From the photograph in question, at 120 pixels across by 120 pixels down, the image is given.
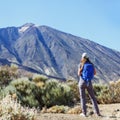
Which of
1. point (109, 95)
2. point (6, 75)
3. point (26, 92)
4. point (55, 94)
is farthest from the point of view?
point (6, 75)

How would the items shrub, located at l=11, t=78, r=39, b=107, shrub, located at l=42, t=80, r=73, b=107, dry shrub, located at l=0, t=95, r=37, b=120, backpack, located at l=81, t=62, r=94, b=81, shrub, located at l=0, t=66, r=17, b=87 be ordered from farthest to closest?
shrub, located at l=0, t=66, r=17, b=87 → shrub, located at l=42, t=80, r=73, b=107 → shrub, located at l=11, t=78, r=39, b=107 → backpack, located at l=81, t=62, r=94, b=81 → dry shrub, located at l=0, t=95, r=37, b=120

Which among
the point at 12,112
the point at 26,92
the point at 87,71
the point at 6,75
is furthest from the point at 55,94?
the point at 12,112

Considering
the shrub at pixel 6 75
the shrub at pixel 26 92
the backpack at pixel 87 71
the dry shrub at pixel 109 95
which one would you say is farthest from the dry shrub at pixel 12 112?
the shrub at pixel 6 75

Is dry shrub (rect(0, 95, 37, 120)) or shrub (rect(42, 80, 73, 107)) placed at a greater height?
shrub (rect(42, 80, 73, 107))

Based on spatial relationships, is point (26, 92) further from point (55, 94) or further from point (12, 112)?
point (12, 112)

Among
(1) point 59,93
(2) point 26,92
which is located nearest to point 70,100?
(1) point 59,93

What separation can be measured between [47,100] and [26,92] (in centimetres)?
93

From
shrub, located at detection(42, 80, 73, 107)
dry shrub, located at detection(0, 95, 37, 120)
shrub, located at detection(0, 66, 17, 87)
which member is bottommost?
dry shrub, located at detection(0, 95, 37, 120)

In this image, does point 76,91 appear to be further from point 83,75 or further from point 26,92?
point 83,75

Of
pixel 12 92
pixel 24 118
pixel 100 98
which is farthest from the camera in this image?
pixel 100 98

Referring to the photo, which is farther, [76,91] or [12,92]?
[76,91]

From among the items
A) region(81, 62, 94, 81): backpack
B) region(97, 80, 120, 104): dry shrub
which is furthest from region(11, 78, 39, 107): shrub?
region(81, 62, 94, 81): backpack

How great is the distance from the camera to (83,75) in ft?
44.1

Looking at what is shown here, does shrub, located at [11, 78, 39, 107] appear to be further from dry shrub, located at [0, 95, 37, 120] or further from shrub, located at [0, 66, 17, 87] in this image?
dry shrub, located at [0, 95, 37, 120]
